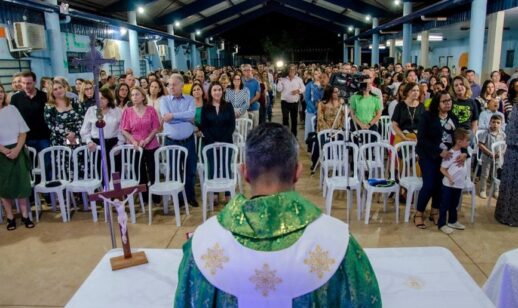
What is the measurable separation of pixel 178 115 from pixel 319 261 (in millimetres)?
3735

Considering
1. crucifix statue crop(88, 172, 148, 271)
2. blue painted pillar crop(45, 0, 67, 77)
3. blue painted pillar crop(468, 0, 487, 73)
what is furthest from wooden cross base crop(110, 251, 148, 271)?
blue painted pillar crop(468, 0, 487, 73)

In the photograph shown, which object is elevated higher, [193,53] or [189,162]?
[193,53]

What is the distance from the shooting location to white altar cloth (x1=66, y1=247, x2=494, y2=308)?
177cm

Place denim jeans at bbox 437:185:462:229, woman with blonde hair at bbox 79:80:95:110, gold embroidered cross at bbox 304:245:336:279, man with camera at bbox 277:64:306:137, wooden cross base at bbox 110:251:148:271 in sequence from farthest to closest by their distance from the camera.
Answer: man with camera at bbox 277:64:306:137 → woman with blonde hair at bbox 79:80:95:110 → denim jeans at bbox 437:185:462:229 → wooden cross base at bbox 110:251:148:271 → gold embroidered cross at bbox 304:245:336:279

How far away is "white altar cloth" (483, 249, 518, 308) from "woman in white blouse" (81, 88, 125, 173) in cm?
390

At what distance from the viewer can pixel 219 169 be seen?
16.3ft

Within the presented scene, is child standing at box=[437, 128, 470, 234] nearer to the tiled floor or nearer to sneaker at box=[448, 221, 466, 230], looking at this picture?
sneaker at box=[448, 221, 466, 230]

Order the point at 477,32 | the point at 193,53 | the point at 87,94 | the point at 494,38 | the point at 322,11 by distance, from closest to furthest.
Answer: the point at 87,94 < the point at 477,32 < the point at 494,38 < the point at 322,11 < the point at 193,53

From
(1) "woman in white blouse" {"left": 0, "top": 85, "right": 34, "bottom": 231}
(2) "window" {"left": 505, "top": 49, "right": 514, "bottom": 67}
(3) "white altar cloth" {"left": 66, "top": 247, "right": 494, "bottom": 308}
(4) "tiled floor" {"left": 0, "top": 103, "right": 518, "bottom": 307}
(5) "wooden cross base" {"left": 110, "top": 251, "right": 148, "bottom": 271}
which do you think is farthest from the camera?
(2) "window" {"left": 505, "top": 49, "right": 514, "bottom": 67}

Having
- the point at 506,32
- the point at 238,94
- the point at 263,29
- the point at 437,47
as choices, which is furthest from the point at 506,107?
the point at 263,29

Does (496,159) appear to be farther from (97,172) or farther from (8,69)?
(8,69)

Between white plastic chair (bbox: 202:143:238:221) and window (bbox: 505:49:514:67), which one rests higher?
window (bbox: 505:49:514:67)

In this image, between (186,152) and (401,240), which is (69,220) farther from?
(401,240)

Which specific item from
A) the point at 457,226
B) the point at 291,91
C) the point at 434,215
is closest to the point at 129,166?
the point at 434,215
